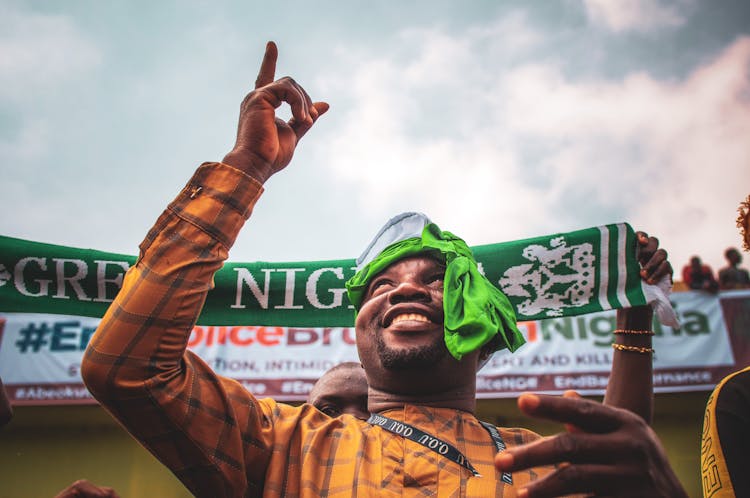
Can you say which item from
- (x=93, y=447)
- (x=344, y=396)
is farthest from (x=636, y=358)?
(x=93, y=447)

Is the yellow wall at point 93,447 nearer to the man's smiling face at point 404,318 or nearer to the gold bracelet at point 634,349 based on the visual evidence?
the gold bracelet at point 634,349

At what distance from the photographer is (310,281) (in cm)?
302

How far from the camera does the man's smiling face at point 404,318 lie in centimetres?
200

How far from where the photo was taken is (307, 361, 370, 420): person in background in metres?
3.13

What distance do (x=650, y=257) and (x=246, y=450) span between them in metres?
2.12

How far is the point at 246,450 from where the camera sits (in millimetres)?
1676

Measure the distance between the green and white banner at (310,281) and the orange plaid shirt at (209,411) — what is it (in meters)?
1.15

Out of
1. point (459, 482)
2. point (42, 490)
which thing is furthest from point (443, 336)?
point (42, 490)

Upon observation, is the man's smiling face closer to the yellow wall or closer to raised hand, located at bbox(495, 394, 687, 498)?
raised hand, located at bbox(495, 394, 687, 498)

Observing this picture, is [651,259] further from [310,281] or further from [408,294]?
[310,281]

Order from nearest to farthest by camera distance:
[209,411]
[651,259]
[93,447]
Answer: [209,411] → [651,259] → [93,447]

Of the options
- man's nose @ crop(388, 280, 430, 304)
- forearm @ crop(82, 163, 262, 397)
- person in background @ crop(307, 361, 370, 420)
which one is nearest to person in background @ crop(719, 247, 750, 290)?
person in background @ crop(307, 361, 370, 420)

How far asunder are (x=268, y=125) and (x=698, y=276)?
20.9 ft

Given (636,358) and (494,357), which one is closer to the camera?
(636,358)
